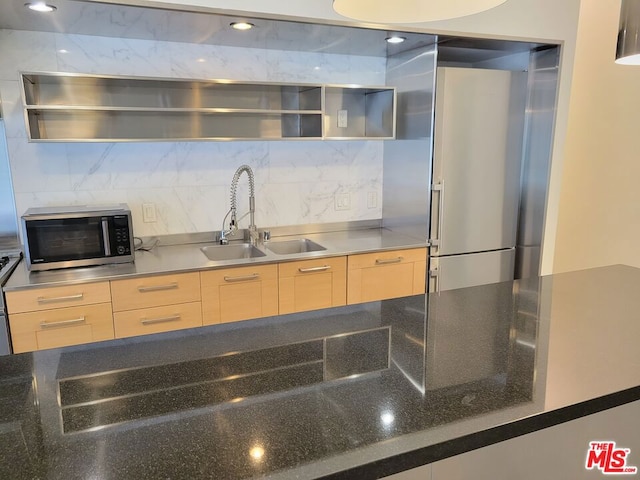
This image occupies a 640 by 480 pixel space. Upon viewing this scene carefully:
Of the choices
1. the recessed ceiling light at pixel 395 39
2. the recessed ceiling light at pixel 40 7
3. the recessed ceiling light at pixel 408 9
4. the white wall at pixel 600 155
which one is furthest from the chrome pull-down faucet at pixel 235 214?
the white wall at pixel 600 155

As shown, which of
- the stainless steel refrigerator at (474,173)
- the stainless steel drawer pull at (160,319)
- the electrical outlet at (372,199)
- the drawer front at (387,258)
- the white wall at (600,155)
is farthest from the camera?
the white wall at (600,155)

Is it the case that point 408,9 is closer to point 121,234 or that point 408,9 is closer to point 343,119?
point 121,234

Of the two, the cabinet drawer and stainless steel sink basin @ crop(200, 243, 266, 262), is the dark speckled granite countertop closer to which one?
the cabinet drawer

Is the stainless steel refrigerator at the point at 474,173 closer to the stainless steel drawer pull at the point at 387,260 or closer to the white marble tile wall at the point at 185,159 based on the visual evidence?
the stainless steel drawer pull at the point at 387,260

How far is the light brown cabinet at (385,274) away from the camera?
2898 millimetres

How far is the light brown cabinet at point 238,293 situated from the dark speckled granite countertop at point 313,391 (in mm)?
1046

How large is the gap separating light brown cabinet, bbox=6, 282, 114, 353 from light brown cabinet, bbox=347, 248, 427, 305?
1.35 m

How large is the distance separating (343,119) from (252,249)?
1.12 metres

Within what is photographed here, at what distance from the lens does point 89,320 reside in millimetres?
2346

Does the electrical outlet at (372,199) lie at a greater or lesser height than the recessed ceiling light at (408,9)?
lesser

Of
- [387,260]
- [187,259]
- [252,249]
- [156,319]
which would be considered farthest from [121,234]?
[387,260]

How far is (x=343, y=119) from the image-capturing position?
3.36 meters

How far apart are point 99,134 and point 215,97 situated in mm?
707

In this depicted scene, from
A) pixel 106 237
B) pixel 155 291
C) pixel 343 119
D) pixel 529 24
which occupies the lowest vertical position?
pixel 155 291
